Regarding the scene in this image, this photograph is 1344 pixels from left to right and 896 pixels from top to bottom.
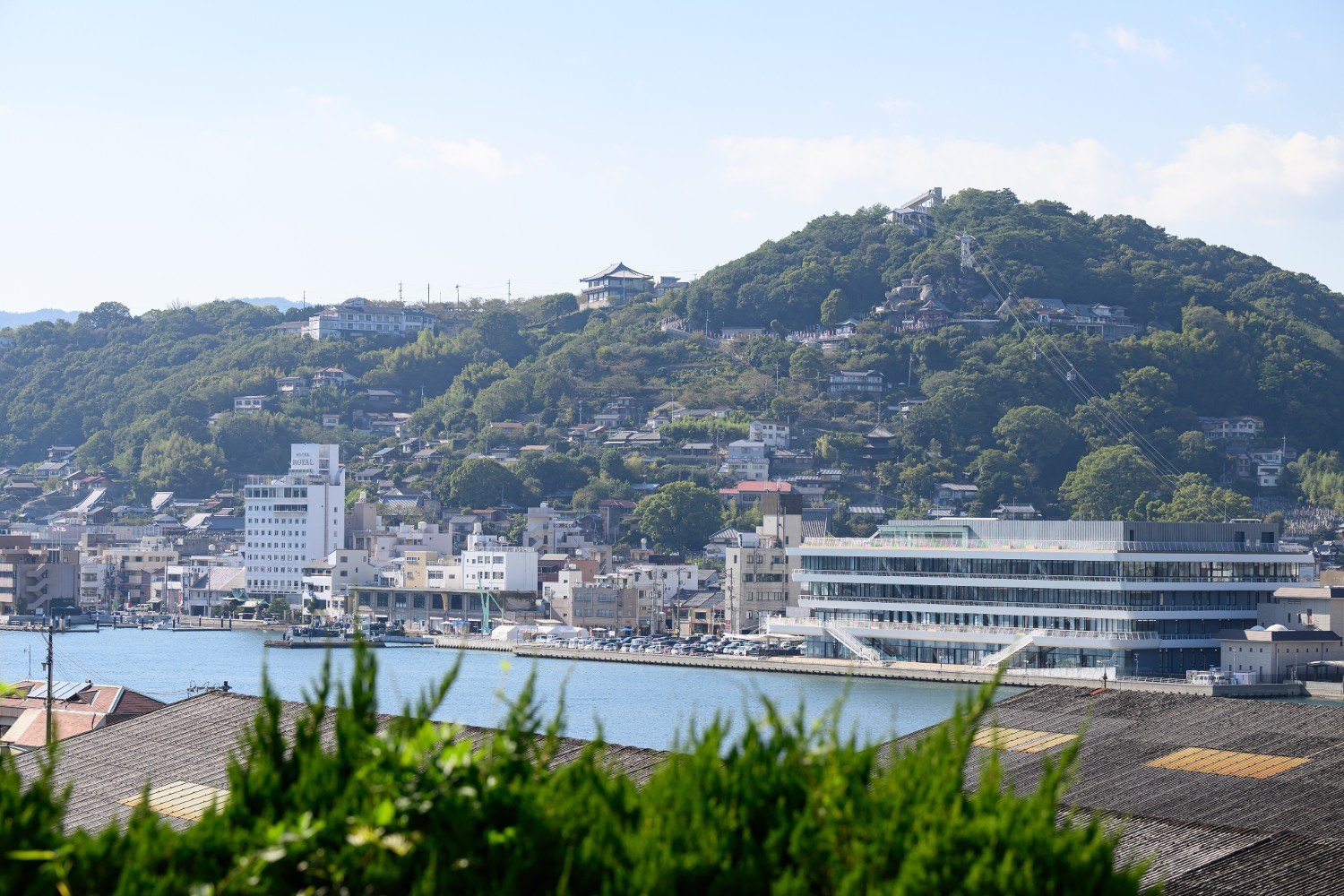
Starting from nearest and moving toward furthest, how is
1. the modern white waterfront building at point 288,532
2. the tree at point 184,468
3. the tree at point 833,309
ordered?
1. the modern white waterfront building at point 288,532
2. the tree at point 184,468
3. the tree at point 833,309

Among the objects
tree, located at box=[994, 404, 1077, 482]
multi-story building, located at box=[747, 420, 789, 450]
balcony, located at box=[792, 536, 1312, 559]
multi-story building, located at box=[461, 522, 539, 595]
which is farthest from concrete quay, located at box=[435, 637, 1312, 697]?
tree, located at box=[994, 404, 1077, 482]

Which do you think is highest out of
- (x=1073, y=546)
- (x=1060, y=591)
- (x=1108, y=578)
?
(x=1073, y=546)

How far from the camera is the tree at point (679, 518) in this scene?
8462 cm

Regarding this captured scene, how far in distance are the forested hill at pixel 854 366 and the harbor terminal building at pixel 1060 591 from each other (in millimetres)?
33769

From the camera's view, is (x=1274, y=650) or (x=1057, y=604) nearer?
(x=1274, y=650)

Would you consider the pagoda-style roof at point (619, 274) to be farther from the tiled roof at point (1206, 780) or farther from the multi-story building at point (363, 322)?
the tiled roof at point (1206, 780)

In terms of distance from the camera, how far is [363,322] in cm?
13450

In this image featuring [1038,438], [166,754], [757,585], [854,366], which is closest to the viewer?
[166,754]

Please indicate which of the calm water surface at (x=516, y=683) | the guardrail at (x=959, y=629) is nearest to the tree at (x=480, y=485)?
the calm water surface at (x=516, y=683)

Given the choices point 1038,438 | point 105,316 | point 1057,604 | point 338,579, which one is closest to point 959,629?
point 1057,604

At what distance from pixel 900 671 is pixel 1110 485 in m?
40.6

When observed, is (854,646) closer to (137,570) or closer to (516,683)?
(516,683)

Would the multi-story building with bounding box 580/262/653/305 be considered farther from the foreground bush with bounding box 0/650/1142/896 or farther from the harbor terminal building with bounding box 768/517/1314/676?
the foreground bush with bounding box 0/650/1142/896

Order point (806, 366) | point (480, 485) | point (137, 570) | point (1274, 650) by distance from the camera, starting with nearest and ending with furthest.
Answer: point (1274, 650)
point (137, 570)
point (480, 485)
point (806, 366)
